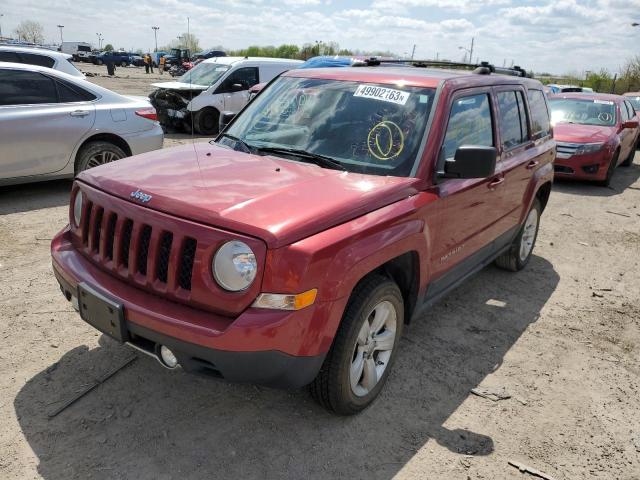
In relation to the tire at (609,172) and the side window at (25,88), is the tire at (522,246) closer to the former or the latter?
the tire at (609,172)

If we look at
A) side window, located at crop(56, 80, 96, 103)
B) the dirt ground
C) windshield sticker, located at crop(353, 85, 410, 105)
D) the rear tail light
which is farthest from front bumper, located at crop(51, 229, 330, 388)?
the rear tail light

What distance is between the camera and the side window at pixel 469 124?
3535 mm

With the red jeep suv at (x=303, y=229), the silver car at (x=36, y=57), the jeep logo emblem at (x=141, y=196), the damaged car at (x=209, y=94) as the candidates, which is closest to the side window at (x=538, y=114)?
the red jeep suv at (x=303, y=229)

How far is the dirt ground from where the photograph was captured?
2711 mm

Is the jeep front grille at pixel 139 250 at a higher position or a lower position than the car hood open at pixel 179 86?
lower

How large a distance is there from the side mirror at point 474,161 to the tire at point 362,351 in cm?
79

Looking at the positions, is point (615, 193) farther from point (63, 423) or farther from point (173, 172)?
point (63, 423)

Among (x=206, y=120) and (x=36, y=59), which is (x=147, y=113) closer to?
(x=36, y=59)

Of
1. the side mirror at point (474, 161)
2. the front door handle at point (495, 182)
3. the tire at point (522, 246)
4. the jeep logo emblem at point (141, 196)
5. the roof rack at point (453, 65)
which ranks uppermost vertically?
the roof rack at point (453, 65)

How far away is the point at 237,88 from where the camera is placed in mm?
13102

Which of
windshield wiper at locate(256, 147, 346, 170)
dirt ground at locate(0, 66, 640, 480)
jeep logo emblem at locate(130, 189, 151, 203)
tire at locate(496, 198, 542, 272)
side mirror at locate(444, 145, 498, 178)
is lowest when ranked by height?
dirt ground at locate(0, 66, 640, 480)

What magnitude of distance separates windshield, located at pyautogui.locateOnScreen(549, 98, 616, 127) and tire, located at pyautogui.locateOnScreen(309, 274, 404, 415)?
30.0 ft

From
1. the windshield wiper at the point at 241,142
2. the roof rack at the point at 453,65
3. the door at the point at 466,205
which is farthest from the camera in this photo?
the roof rack at the point at 453,65

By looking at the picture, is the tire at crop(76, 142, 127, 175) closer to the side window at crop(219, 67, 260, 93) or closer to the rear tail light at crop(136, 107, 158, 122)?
the rear tail light at crop(136, 107, 158, 122)
